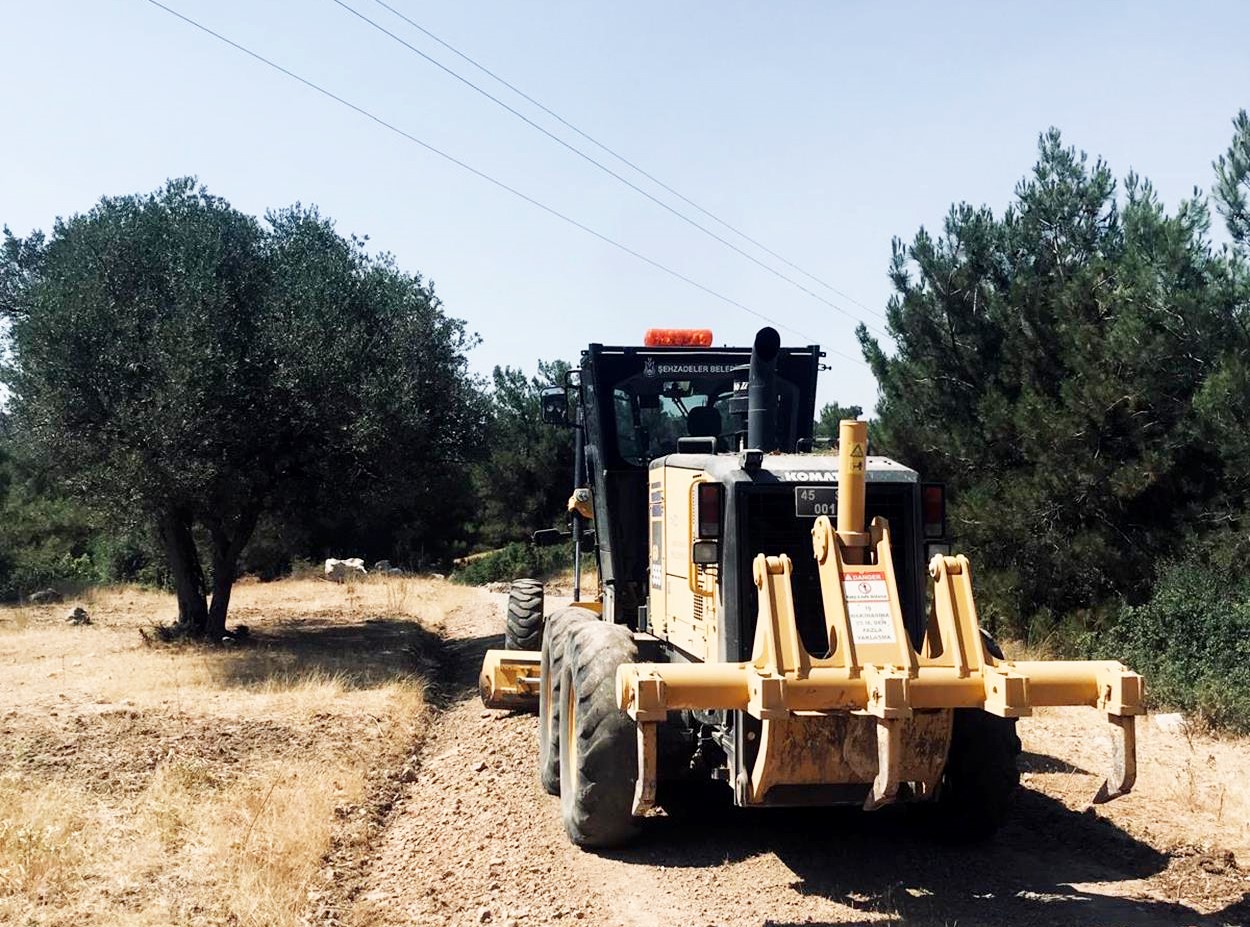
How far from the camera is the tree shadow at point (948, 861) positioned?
5.52m

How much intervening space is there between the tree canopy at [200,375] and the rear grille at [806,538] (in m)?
9.79

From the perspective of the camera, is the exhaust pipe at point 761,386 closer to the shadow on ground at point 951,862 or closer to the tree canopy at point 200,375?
the shadow on ground at point 951,862

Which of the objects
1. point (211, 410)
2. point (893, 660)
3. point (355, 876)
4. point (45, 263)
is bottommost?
point (355, 876)

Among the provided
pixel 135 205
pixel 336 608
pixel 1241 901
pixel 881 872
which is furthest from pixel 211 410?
pixel 1241 901

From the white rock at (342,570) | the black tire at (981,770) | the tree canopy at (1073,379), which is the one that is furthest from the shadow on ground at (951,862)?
the white rock at (342,570)

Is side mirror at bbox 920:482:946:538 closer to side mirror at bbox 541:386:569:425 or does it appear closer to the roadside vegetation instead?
side mirror at bbox 541:386:569:425

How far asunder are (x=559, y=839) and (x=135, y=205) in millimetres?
12708

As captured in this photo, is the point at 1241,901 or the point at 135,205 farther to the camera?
the point at 135,205

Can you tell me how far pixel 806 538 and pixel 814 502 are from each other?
8.8 inches

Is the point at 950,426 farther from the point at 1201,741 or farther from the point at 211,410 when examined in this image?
the point at 211,410

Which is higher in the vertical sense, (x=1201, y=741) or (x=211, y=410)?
(x=211, y=410)

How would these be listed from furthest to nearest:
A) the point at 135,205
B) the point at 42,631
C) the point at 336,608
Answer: the point at 336,608
the point at 42,631
the point at 135,205

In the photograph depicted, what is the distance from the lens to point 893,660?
5.45 m

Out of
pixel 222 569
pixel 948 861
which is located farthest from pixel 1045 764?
pixel 222 569
